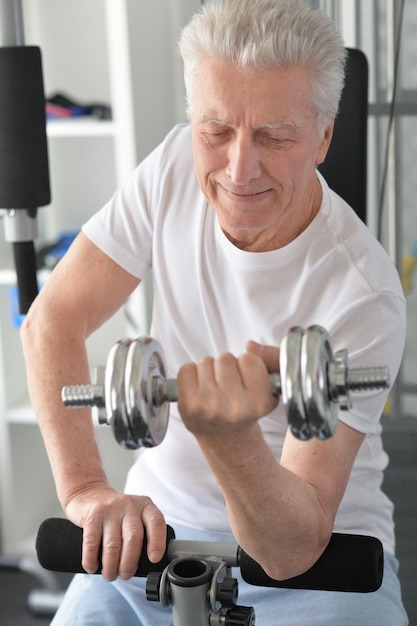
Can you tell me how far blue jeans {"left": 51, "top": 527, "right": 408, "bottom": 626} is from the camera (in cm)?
125

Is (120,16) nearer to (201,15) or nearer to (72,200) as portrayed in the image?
(72,200)

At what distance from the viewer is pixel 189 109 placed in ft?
4.18

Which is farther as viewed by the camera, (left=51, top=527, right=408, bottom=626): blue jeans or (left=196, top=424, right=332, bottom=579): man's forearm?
(left=51, top=527, right=408, bottom=626): blue jeans

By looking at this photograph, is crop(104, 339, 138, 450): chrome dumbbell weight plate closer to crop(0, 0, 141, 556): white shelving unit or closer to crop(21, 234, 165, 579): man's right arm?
crop(21, 234, 165, 579): man's right arm

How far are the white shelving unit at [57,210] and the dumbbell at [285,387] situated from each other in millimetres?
1557

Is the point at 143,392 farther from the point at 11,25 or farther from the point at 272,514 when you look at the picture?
the point at 11,25

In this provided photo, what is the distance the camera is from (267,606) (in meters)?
1.30

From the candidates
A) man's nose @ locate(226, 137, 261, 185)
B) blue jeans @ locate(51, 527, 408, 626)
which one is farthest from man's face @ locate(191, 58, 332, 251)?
blue jeans @ locate(51, 527, 408, 626)

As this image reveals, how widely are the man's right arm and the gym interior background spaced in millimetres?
394

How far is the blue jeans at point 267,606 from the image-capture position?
4.09 ft

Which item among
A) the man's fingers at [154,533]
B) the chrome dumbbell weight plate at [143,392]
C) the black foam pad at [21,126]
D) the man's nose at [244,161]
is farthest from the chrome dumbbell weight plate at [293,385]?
the black foam pad at [21,126]

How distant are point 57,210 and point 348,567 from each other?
1.90 m

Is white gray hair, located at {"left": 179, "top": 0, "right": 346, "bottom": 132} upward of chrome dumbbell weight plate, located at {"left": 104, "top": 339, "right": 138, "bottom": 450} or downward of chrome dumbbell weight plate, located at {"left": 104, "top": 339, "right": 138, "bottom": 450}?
upward

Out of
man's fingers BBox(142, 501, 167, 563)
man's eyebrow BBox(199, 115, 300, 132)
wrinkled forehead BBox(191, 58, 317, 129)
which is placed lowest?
man's fingers BBox(142, 501, 167, 563)
